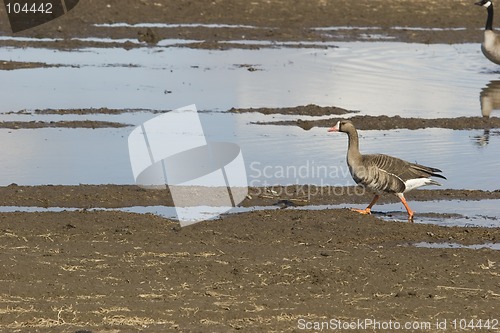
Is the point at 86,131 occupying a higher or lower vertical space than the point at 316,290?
lower

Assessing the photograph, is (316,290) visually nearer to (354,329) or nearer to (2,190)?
(354,329)

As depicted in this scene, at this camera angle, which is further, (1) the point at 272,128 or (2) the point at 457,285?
(1) the point at 272,128

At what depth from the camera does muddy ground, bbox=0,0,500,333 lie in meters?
8.48

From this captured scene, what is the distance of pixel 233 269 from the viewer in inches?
393

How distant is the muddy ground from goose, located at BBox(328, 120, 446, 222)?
0.48 metres

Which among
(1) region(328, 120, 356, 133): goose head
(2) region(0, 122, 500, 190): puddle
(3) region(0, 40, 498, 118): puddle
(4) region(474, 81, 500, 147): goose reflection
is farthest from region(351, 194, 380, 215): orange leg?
(3) region(0, 40, 498, 118): puddle

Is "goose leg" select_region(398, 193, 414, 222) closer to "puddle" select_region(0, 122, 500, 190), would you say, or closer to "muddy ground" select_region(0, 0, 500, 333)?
"muddy ground" select_region(0, 0, 500, 333)

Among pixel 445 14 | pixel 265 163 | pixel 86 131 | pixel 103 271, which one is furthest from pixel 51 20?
pixel 103 271

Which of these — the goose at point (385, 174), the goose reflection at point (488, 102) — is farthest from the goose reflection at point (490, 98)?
the goose at point (385, 174)

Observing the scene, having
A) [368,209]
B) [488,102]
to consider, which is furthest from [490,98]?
[368,209]

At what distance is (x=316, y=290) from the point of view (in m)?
9.42

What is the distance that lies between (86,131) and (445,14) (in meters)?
21.7

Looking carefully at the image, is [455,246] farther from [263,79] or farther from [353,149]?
[263,79]

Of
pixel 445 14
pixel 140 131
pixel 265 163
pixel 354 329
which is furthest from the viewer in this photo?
pixel 445 14
